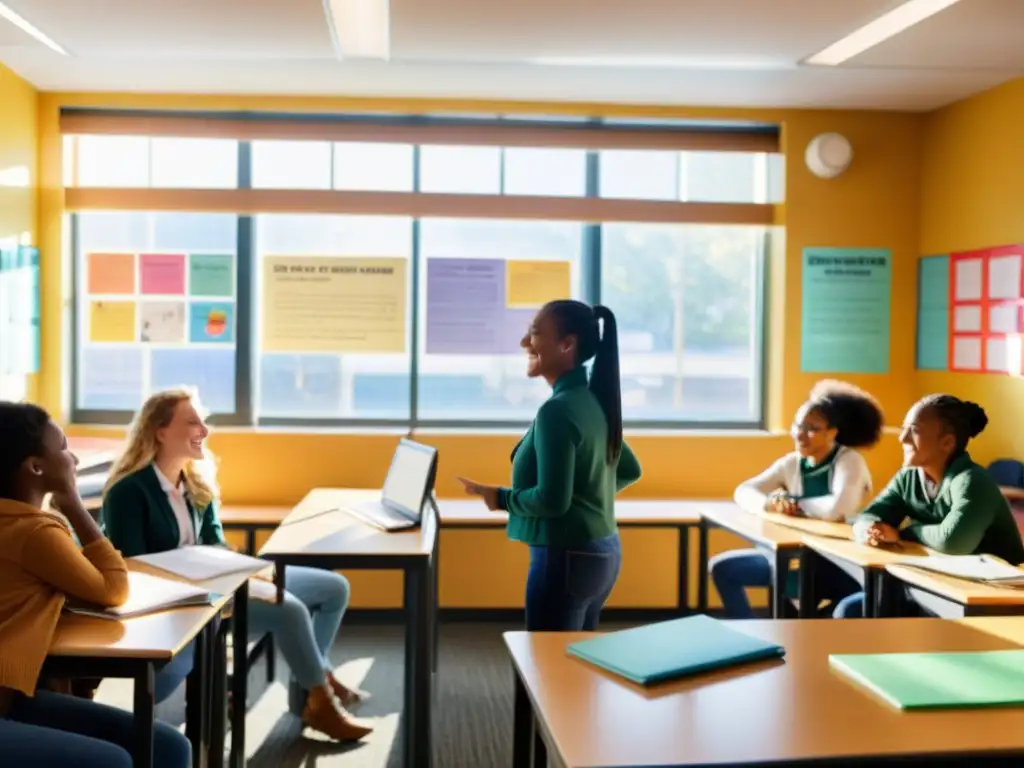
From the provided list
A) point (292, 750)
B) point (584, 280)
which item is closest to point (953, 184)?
point (584, 280)

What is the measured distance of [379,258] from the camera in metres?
5.02

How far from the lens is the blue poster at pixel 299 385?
201 inches

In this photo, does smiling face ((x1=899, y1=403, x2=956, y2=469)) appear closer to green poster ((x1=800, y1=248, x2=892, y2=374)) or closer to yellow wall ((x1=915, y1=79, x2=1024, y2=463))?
yellow wall ((x1=915, y1=79, x2=1024, y2=463))

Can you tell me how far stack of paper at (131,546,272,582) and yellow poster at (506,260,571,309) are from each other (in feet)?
8.15

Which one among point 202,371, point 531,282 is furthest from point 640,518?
point 202,371

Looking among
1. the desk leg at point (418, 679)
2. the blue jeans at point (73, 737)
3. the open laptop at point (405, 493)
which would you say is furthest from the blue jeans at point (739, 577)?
the blue jeans at point (73, 737)

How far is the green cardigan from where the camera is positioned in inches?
114

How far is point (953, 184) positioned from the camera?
4.85m

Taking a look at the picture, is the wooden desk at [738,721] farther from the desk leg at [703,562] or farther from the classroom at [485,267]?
the classroom at [485,267]

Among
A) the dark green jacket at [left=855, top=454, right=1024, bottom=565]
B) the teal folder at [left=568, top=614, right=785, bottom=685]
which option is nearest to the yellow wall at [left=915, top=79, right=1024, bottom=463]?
the dark green jacket at [left=855, top=454, right=1024, bottom=565]

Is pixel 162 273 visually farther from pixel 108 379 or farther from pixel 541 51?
pixel 541 51

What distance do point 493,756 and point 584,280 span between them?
2.64 meters

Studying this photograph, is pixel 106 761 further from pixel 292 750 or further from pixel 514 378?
pixel 514 378

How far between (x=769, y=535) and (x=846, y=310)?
6.54 feet
